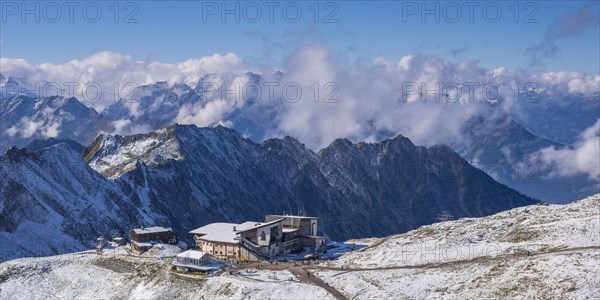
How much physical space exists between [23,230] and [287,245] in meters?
90.4

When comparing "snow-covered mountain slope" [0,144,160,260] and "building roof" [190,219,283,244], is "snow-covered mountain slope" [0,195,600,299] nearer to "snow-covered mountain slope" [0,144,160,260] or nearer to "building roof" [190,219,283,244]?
"building roof" [190,219,283,244]

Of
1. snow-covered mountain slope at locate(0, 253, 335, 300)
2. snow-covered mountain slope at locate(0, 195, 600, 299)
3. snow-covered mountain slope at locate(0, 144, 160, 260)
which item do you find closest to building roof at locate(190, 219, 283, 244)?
snow-covered mountain slope at locate(0, 195, 600, 299)

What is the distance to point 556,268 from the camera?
266ft

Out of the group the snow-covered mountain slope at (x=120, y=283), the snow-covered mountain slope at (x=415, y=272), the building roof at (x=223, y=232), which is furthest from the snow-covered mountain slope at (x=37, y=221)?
the building roof at (x=223, y=232)

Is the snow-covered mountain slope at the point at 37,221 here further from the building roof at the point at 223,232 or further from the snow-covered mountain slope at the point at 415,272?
the building roof at the point at 223,232

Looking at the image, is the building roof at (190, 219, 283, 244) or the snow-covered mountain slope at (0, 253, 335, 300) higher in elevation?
the building roof at (190, 219, 283, 244)

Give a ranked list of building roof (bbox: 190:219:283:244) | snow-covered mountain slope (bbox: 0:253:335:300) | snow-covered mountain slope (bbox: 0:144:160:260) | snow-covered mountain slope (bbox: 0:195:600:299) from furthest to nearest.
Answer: snow-covered mountain slope (bbox: 0:144:160:260) < building roof (bbox: 190:219:283:244) < snow-covered mountain slope (bbox: 0:253:335:300) < snow-covered mountain slope (bbox: 0:195:600:299)

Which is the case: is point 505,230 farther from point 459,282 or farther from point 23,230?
point 23,230

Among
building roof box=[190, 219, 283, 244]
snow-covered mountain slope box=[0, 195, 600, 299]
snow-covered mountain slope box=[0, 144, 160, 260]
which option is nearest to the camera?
snow-covered mountain slope box=[0, 195, 600, 299]

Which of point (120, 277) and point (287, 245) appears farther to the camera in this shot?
point (287, 245)

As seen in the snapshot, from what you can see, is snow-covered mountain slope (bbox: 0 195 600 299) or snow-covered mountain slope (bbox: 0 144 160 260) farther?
snow-covered mountain slope (bbox: 0 144 160 260)

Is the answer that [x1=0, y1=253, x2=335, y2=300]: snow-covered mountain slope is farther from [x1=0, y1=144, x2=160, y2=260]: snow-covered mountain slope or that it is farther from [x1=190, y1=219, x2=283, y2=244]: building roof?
[x1=0, y1=144, x2=160, y2=260]: snow-covered mountain slope

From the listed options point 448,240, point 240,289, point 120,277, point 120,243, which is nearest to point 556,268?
point 448,240

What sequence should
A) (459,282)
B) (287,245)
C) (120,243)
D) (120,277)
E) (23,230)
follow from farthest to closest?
(23,230) → (120,243) → (287,245) → (120,277) → (459,282)
